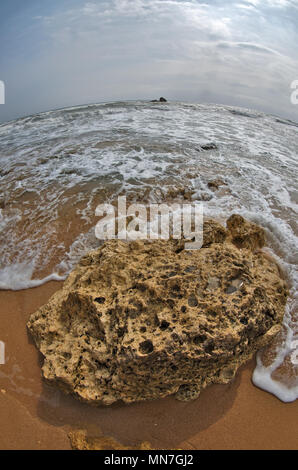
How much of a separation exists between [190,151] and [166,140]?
4.84ft

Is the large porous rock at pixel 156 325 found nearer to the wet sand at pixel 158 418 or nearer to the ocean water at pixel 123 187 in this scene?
the wet sand at pixel 158 418

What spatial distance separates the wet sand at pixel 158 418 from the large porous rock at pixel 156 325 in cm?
12

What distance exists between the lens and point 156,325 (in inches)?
71.5

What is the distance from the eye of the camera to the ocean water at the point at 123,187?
3090 millimetres

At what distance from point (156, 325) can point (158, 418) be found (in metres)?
0.69

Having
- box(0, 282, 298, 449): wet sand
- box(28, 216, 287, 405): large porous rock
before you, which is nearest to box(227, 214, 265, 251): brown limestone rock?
box(28, 216, 287, 405): large porous rock

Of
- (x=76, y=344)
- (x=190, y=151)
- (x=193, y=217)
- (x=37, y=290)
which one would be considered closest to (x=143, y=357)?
(x=76, y=344)

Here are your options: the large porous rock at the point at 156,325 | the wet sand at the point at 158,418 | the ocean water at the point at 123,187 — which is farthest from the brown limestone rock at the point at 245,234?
the wet sand at the point at 158,418

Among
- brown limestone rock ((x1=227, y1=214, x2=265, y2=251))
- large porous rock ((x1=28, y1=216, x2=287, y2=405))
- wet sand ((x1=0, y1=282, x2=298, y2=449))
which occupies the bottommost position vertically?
wet sand ((x1=0, y1=282, x2=298, y2=449))

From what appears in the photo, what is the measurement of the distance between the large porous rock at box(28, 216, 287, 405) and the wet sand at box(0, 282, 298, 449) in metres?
0.12

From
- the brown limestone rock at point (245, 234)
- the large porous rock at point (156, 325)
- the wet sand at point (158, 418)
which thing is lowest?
the wet sand at point (158, 418)

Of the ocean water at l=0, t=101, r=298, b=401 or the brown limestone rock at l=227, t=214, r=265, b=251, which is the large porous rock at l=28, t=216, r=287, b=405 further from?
the brown limestone rock at l=227, t=214, r=265, b=251

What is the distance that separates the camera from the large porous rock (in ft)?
5.68

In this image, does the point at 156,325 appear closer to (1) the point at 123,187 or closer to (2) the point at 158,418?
(2) the point at 158,418
